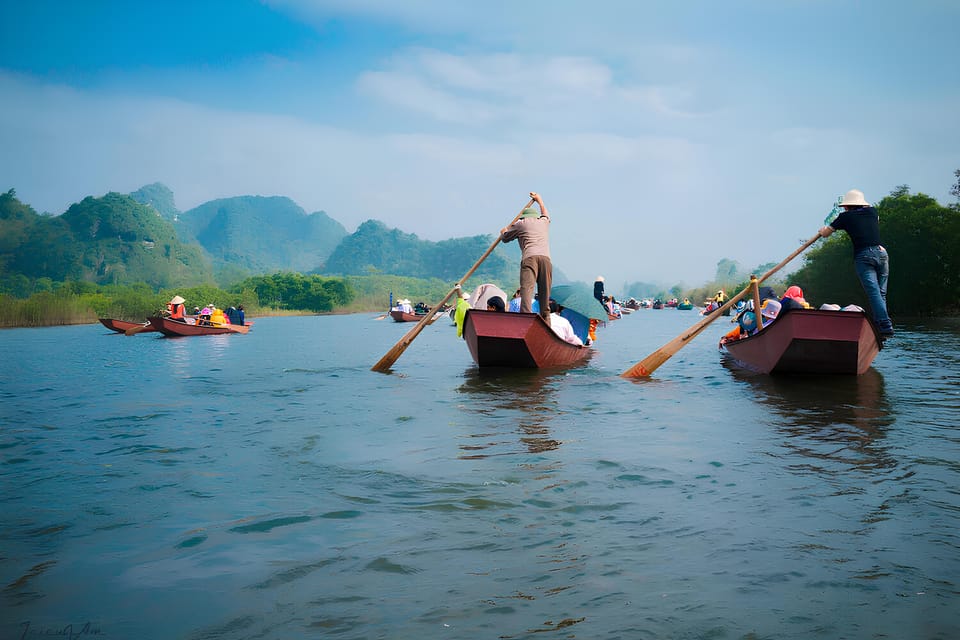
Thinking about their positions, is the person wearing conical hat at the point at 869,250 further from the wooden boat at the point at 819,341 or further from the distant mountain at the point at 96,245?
the distant mountain at the point at 96,245

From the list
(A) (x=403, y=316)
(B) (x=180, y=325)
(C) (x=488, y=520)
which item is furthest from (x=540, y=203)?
(A) (x=403, y=316)

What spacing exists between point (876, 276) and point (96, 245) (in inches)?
4160

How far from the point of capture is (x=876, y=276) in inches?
362

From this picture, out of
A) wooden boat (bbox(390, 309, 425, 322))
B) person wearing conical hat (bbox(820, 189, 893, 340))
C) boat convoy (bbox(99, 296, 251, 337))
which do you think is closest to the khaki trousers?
person wearing conical hat (bbox(820, 189, 893, 340))

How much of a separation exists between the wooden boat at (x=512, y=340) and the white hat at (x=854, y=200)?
4.46 metres

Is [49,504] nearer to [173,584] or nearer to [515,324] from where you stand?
[173,584]

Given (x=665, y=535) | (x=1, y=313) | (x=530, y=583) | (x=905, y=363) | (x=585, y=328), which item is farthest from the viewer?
(x=1, y=313)

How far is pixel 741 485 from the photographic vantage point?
4.05 m

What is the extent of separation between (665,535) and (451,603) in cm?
119

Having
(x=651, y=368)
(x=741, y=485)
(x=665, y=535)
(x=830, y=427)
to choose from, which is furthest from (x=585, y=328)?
(x=665, y=535)

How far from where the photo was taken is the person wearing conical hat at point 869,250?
909 centimetres

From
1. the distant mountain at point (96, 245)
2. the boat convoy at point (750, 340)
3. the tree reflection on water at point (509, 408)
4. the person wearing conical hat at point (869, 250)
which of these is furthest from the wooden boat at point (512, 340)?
the distant mountain at point (96, 245)

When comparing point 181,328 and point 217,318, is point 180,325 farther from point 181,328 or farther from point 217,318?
point 217,318

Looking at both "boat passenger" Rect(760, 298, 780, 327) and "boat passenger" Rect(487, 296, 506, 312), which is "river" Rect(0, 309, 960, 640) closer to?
"boat passenger" Rect(760, 298, 780, 327)
